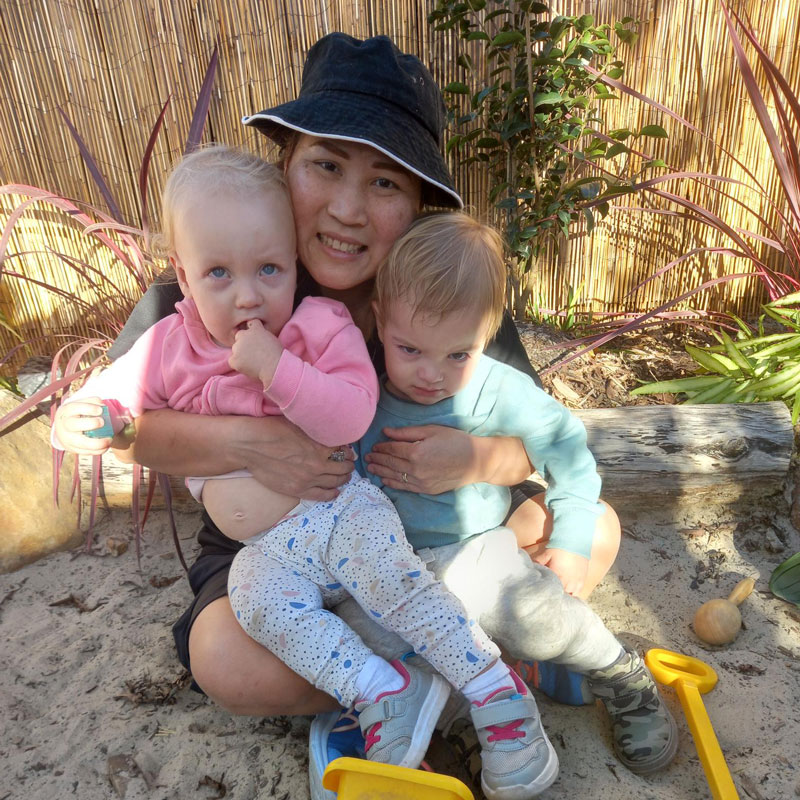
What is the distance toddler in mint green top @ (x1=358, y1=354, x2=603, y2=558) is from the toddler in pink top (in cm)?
12

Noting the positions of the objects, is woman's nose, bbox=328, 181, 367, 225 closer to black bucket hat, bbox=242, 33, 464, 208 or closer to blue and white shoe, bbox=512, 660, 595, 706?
black bucket hat, bbox=242, 33, 464, 208

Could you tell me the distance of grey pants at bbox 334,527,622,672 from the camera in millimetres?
1254

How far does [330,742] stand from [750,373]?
2.00 m

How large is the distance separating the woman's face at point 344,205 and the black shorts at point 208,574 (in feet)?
2.20

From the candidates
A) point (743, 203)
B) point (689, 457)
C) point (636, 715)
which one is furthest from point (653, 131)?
point (636, 715)

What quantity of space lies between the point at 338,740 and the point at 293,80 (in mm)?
2389

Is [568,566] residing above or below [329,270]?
below

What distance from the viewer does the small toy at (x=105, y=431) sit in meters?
1.24

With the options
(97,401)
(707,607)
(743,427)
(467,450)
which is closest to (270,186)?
(97,401)

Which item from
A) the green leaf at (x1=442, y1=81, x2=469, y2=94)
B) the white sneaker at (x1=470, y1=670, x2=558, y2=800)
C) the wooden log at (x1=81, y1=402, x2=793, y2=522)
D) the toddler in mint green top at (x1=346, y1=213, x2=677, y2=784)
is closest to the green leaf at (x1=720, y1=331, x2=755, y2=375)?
the wooden log at (x1=81, y1=402, x2=793, y2=522)

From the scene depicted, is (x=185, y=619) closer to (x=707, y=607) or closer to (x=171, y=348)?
(x=171, y=348)

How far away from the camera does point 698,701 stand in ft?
4.21

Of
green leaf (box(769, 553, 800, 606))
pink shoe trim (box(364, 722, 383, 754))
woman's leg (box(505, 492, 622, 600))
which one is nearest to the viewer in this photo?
pink shoe trim (box(364, 722, 383, 754))

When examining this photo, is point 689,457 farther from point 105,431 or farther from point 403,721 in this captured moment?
point 105,431
